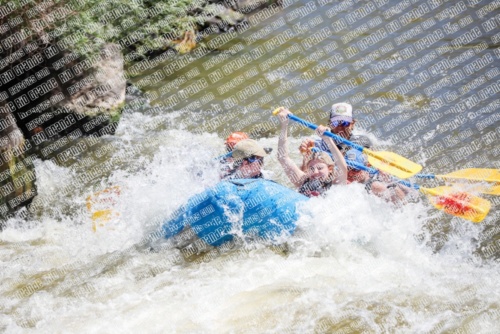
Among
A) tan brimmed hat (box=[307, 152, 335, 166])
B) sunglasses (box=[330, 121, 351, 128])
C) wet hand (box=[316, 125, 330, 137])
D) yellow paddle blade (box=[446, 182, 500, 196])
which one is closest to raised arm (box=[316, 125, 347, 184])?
wet hand (box=[316, 125, 330, 137])

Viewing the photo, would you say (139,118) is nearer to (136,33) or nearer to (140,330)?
(136,33)

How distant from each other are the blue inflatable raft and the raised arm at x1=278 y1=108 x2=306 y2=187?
1.34ft

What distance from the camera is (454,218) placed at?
6086 millimetres

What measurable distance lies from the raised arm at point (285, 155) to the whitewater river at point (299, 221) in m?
0.47

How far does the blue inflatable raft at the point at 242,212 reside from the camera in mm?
5211

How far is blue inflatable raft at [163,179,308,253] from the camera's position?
5211 millimetres

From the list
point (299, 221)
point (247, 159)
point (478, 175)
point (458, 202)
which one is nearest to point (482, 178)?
point (478, 175)

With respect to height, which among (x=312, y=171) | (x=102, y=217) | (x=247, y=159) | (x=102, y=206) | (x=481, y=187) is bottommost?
(x=481, y=187)

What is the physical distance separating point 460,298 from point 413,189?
4.95ft

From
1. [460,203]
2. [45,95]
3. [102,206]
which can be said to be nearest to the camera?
[460,203]

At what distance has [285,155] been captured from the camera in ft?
18.8

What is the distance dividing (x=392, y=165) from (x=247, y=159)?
4.65 feet

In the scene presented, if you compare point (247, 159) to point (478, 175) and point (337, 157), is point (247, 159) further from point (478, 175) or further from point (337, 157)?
point (478, 175)

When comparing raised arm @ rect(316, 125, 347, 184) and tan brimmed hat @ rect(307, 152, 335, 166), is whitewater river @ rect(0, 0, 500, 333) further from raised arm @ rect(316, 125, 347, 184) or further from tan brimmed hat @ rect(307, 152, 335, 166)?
tan brimmed hat @ rect(307, 152, 335, 166)
